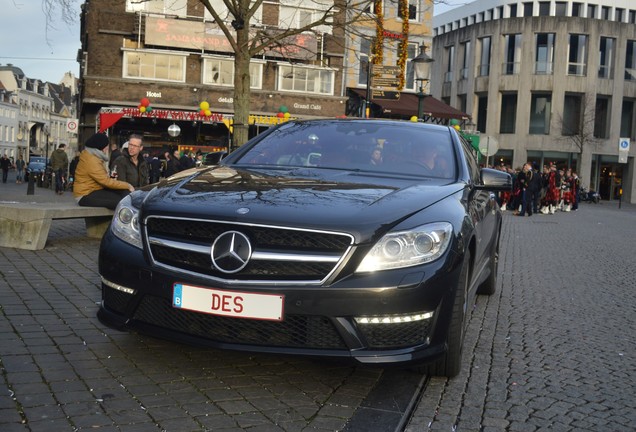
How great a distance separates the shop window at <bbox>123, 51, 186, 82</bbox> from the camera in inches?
1503

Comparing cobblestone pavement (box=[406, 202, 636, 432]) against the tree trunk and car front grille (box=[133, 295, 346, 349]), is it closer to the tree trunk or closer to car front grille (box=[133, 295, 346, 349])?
car front grille (box=[133, 295, 346, 349])

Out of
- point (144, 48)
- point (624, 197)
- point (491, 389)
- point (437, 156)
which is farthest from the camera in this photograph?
point (624, 197)

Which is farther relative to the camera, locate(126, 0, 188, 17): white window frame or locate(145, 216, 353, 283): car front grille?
locate(126, 0, 188, 17): white window frame

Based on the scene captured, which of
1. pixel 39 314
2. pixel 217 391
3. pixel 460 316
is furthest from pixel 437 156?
pixel 39 314

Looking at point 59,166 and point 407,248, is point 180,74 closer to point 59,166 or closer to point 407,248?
point 59,166

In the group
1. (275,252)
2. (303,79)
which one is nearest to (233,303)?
(275,252)

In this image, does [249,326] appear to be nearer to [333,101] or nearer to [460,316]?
[460,316]

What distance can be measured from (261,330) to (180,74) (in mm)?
36627

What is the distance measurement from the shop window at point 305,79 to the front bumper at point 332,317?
1457 inches

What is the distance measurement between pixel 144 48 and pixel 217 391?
3711 centimetres

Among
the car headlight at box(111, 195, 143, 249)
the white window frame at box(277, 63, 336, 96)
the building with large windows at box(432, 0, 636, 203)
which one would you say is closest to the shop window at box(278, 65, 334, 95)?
the white window frame at box(277, 63, 336, 96)

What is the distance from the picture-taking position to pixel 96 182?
33.5 feet

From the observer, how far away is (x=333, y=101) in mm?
40875

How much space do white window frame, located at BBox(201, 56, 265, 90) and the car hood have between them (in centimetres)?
3522
